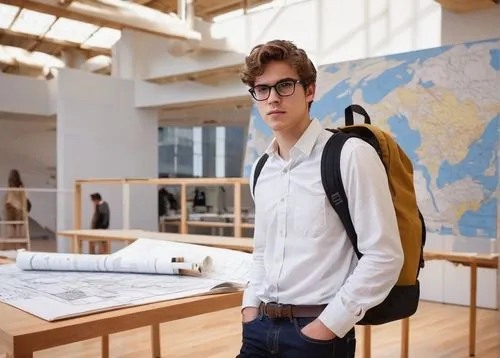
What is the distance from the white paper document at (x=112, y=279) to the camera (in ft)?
3.92

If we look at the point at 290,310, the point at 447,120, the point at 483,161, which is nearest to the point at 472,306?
the point at 483,161

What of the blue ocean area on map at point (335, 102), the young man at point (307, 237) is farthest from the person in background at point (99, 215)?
the young man at point (307, 237)

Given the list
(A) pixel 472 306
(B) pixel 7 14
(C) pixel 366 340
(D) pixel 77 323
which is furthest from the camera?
(B) pixel 7 14

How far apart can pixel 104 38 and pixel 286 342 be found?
9905mm

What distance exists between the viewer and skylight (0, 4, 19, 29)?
8.34 metres

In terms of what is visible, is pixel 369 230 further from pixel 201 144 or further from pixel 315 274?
pixel 201 144

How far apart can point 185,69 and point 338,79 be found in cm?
311

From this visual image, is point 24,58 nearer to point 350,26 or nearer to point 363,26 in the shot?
point 350,26

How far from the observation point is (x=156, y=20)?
6.79 meters

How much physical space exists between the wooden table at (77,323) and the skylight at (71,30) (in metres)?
8.98

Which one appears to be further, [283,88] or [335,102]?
[335,102]

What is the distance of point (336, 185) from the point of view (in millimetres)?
1178

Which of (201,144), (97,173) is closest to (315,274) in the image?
(97,173)

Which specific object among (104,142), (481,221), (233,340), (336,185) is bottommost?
(233,340)
